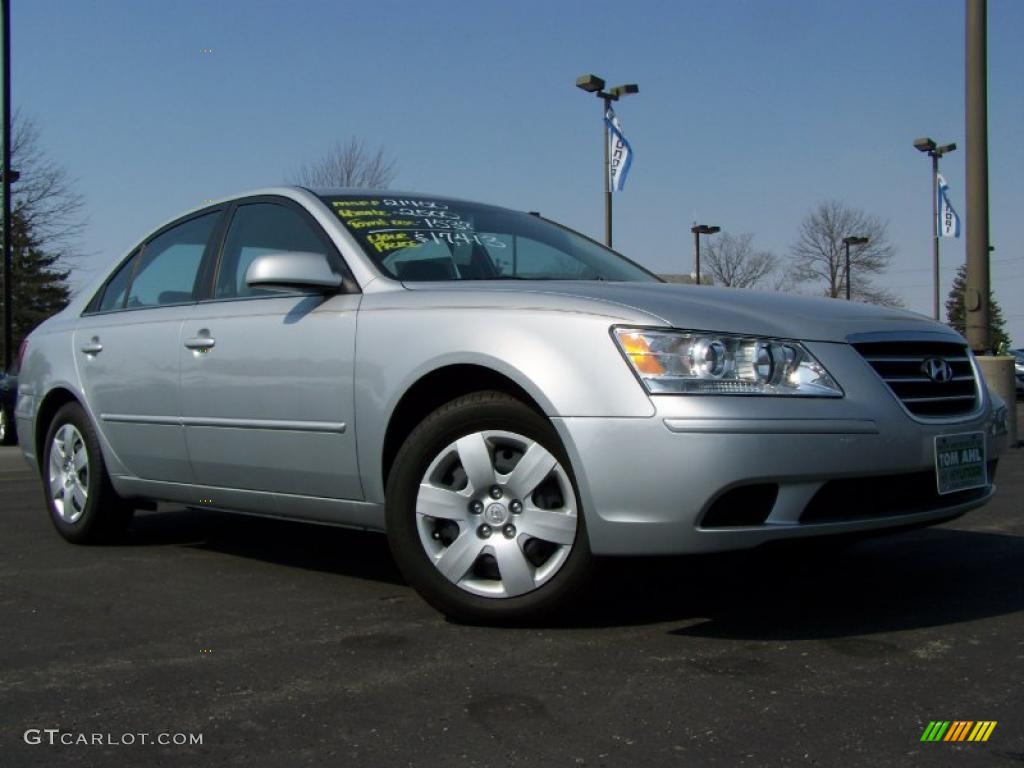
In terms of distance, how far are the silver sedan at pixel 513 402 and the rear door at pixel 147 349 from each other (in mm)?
19

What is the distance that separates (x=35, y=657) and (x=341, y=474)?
3.76 feet

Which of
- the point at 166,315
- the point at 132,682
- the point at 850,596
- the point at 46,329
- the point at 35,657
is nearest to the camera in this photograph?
the point at 132,682

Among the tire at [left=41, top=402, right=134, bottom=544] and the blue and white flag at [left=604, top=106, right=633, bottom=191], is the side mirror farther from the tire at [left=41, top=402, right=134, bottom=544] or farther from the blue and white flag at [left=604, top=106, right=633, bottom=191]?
the blue and white flag at [left=604, top=106, right=633, bottom=191]

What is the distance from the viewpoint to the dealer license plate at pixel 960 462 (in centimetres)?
357

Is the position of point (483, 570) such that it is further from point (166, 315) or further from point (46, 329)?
point (46, 329)

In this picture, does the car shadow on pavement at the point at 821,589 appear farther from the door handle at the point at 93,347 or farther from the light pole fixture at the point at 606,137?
the light pole fixture at the point at 606,137

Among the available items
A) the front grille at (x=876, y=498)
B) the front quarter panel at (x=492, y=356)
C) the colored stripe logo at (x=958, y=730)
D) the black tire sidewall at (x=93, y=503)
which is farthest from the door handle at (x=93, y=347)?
the colored stripe logo at (x=958, y=730)

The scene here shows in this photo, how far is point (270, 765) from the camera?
2.47 meters

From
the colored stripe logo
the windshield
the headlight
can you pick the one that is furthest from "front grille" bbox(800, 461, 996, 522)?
the windshield

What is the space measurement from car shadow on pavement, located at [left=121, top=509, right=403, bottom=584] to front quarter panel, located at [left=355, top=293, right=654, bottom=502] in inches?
35.4

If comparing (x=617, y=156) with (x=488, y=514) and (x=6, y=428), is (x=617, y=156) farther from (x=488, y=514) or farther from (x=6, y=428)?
(x=488, y=514)

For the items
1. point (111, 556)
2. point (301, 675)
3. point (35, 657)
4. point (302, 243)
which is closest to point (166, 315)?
point (302, 243)

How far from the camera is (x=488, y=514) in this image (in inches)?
139

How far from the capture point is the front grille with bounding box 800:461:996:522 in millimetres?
3328
